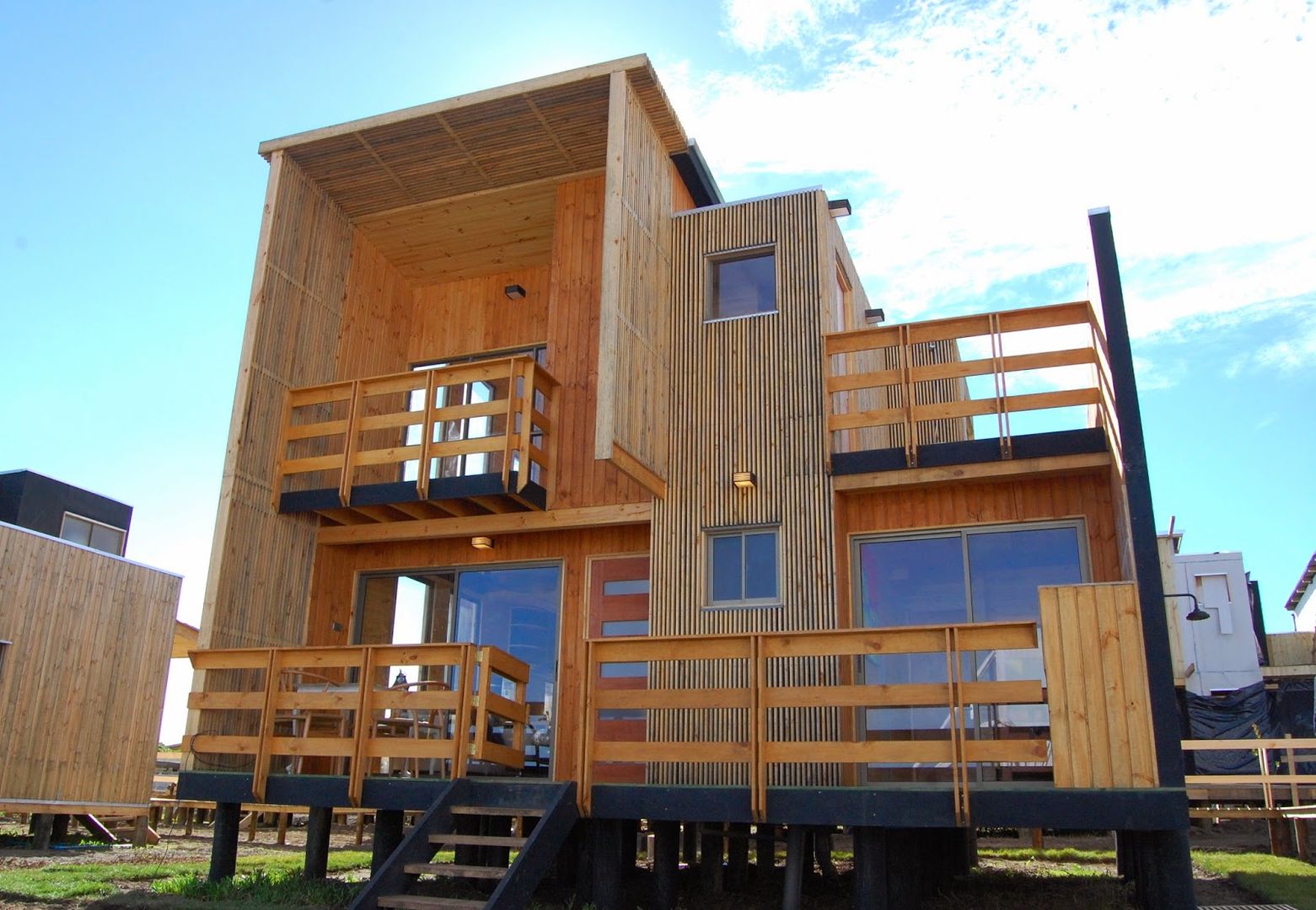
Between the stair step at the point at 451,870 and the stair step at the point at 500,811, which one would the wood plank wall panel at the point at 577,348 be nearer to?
the stair step at the point at 500,811

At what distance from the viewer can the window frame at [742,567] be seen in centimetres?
1054

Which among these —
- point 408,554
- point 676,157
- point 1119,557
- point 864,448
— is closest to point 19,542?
point 408,554

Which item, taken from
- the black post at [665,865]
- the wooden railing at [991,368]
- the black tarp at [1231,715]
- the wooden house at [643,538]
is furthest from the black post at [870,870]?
the black tarp at [1231,715]

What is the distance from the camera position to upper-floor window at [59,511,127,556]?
2019cm

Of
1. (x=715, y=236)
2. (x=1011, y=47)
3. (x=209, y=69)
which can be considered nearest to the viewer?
(x=715, y=236)

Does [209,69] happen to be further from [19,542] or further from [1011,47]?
[1011,47]

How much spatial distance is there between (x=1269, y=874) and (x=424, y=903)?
866 cm

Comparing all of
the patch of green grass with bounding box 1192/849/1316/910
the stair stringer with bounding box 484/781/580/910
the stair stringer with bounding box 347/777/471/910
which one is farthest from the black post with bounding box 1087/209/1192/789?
the stair stringer with bounding box 347/777/471/910

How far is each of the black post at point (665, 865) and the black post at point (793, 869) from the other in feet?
2.97

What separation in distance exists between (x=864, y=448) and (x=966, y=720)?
3.72m

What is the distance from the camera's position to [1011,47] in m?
14.2

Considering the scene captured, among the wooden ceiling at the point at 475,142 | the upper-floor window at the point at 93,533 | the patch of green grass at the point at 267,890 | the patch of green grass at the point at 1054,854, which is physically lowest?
the patch of green grass at the point at 267,890

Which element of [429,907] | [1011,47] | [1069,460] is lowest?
[429,907]

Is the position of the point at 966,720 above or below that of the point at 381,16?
below
